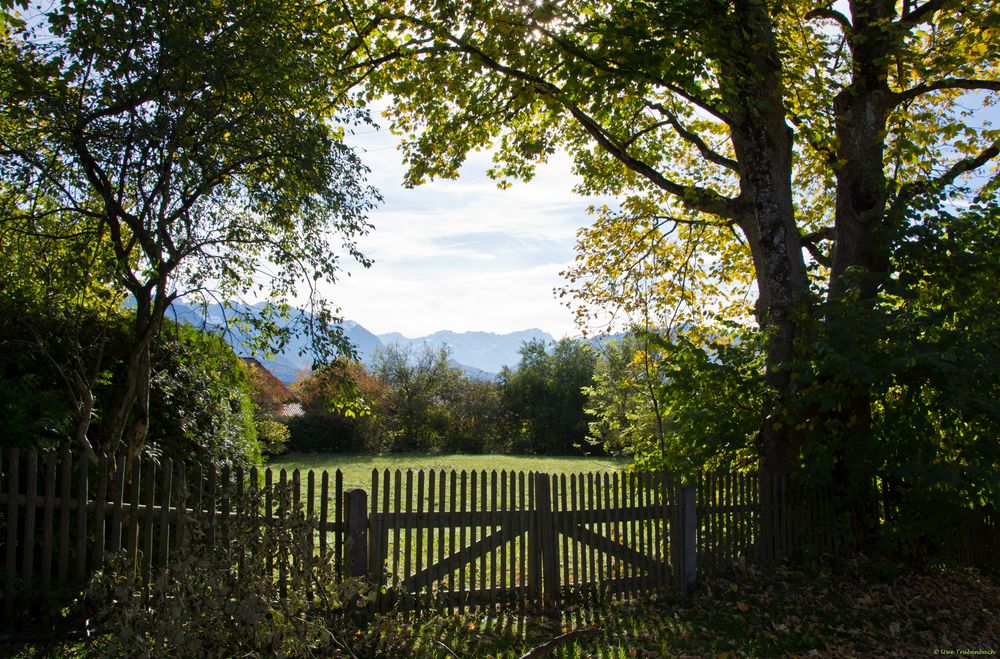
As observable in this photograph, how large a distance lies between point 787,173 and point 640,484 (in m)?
5.97

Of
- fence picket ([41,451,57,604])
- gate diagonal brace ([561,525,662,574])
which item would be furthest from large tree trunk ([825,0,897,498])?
fence picket ([41,451,57,604])

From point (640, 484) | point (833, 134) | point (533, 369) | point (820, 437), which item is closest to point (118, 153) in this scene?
point (640, 484)

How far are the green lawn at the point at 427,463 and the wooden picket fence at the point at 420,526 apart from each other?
18005 mm

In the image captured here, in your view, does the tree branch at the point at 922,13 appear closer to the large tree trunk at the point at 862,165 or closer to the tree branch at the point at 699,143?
the large tree trunk at the point at 862,165

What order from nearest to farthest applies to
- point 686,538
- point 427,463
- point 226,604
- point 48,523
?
point 226,604, point 48,523, point 686,538, point 427,463

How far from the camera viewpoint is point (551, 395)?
1705 inches

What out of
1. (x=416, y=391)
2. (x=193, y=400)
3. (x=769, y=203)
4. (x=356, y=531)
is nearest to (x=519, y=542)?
(x=356, y=531)

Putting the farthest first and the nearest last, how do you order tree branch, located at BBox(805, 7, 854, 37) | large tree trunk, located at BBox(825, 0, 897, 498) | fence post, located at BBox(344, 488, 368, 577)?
tree branch, located at BBox(805, 7, 854, 37) < large tree trunk, located at BBox(825, 0, 897, 498) < fence post, located at BBox(344, 488, 368, 577)

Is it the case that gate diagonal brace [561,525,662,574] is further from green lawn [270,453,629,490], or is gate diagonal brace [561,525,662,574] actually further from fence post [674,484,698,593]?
Result: green lawn [270,453,629,490]

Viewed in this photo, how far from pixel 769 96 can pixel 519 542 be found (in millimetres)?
7636

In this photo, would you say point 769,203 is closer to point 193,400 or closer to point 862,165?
point 862,165

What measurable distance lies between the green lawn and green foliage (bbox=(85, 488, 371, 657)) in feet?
70.6

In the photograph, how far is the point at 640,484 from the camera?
28.7ft

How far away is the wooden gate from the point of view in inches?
285
